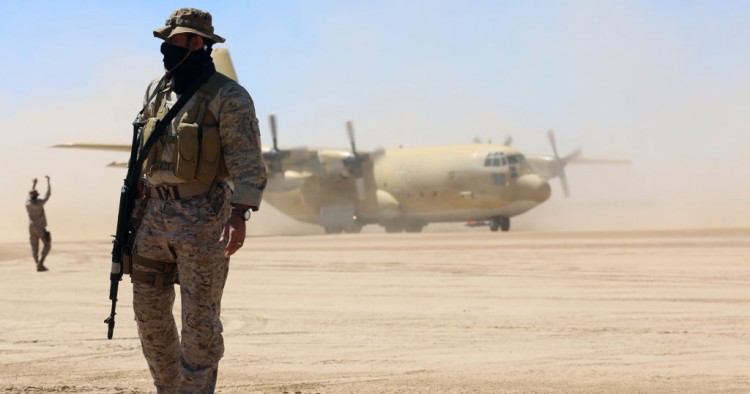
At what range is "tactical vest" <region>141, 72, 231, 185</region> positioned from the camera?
4.95 m

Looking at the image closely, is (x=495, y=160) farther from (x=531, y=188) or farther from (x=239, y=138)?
(x=239, y=138)

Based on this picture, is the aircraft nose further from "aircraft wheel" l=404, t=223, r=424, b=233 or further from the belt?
the belt

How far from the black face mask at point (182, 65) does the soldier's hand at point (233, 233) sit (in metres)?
0.83

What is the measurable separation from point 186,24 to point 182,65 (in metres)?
0.22

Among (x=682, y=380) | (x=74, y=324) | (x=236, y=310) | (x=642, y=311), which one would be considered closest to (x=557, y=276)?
(x=642, y=311)

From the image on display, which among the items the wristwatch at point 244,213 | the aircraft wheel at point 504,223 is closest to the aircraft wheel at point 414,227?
the aircraft wheel at point 504,223

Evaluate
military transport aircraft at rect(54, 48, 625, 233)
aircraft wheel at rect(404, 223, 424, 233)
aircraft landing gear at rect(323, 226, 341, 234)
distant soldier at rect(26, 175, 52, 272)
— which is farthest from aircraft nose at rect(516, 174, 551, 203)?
distant soldier at rect(26, 175, 52, 272)

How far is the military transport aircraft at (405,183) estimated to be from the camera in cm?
3994

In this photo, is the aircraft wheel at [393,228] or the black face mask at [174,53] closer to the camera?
the black face mask at [174,53]

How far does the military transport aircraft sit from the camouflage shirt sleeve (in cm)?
3481

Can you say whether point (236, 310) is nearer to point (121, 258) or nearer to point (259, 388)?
point (259, 388)

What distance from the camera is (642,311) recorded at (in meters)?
10.8

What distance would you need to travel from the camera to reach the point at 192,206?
16.5ft

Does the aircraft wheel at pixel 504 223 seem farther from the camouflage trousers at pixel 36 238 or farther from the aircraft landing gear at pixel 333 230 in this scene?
the camouflage trousers at pixel 36 238
